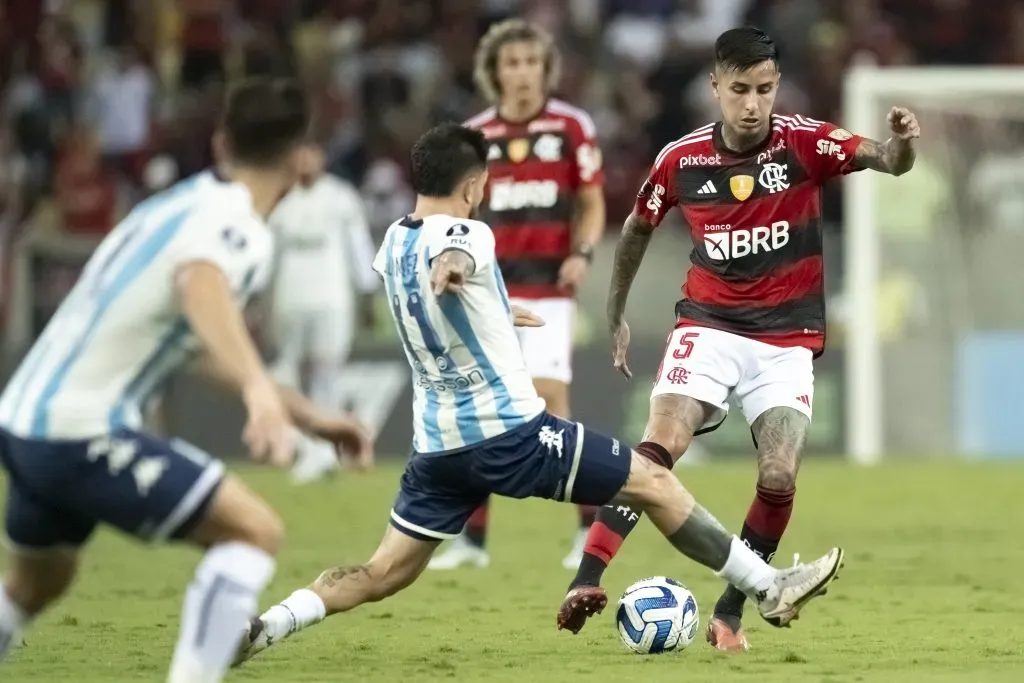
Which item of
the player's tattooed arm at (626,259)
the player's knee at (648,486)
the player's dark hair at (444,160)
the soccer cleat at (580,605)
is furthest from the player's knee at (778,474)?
the player's dark hair at (444,160)

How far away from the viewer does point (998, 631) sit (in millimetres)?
7773

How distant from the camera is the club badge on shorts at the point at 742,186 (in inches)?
308

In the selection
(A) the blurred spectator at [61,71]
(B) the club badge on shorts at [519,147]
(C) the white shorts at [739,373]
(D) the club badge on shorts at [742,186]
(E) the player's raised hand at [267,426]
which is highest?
(A) the blurred spectator at [61,71]

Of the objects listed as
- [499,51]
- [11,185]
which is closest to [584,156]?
[499,51]

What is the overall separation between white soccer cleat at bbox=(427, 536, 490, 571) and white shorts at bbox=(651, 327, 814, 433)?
298cm

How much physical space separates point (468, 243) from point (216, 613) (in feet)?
5.68

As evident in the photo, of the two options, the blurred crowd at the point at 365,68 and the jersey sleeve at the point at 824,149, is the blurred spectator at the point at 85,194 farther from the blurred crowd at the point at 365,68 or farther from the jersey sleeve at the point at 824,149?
the jersey sleeve at the point at 824,149

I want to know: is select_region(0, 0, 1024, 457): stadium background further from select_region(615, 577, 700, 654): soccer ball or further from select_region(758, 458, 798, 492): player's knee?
select_region(615, 577, 700, 654): soccer ball

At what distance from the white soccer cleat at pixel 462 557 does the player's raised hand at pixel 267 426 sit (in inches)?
211

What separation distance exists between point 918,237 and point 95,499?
1306 cm

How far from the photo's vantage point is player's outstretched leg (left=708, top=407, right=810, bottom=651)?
7.46m

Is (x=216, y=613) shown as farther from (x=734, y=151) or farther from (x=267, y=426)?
(x=734, y=151)

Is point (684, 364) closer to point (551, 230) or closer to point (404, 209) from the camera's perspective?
point (551, 230)

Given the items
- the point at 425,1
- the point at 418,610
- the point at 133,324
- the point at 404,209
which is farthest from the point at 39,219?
the point at 133,324
